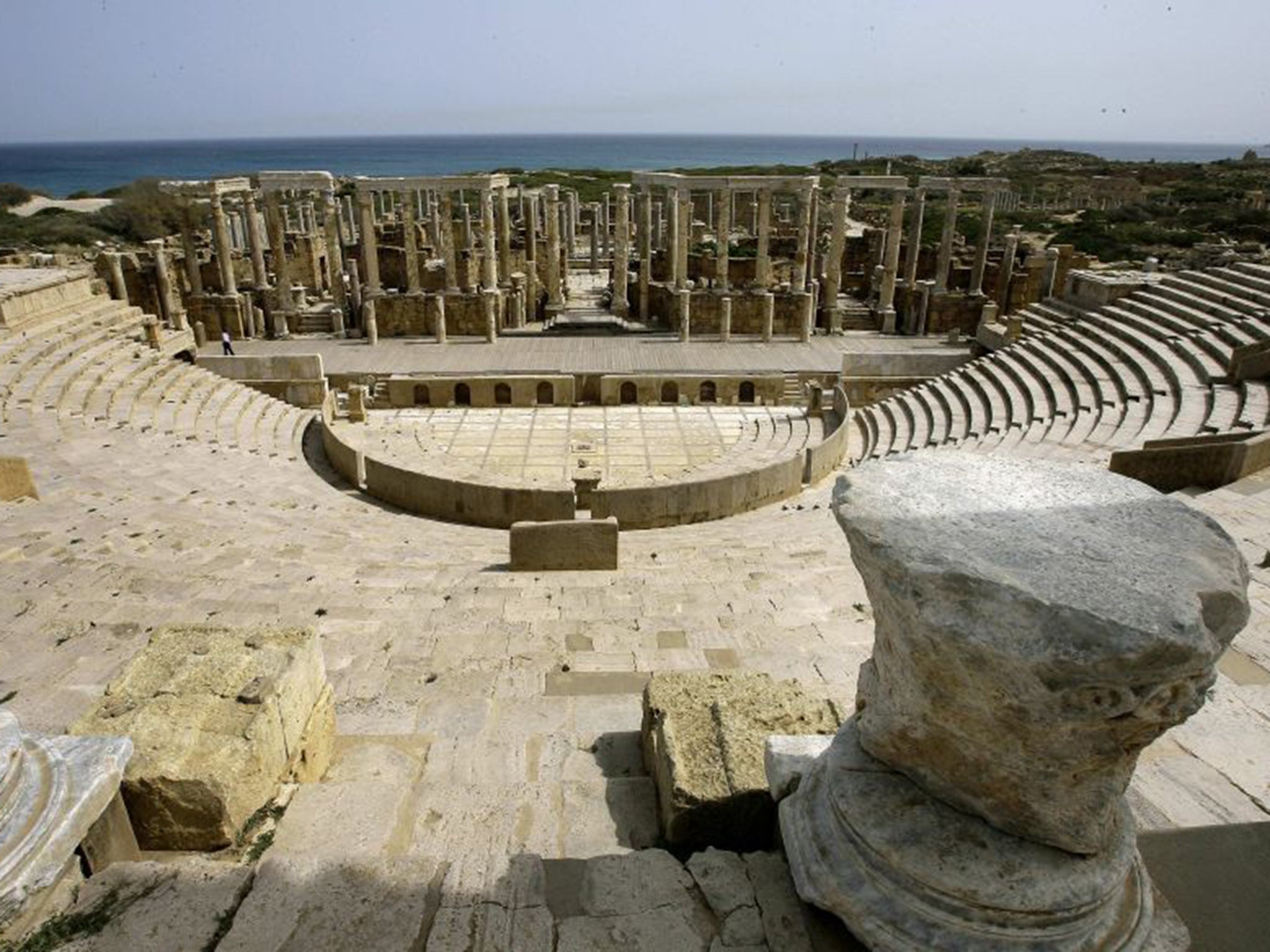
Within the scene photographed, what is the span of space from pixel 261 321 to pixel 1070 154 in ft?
470

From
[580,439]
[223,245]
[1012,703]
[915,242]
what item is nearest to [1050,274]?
[915,242]

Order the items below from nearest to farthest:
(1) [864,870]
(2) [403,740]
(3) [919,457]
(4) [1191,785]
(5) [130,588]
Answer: (1) [864,870]
(3) [919,457]
(4) [1191,785]
(2) [403,740]
(5) [130,588]

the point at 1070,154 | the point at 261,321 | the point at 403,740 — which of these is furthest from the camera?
the point at 1070,154

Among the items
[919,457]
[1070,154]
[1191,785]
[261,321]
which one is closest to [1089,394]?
[1191,785]

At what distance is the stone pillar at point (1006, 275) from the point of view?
2562cm

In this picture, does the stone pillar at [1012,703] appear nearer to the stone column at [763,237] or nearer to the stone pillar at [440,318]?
the stone pillar at [440,318]

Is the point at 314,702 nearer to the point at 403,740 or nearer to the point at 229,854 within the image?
the point at 403,740

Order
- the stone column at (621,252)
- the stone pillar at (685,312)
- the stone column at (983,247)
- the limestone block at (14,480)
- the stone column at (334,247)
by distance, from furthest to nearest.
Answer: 1. the stone column at (983,247)
2. the stone column at (621,252)
3. the stone column at (334,247)
4. the stone pillar at (685,312)
5. the limestone block at (14,480)

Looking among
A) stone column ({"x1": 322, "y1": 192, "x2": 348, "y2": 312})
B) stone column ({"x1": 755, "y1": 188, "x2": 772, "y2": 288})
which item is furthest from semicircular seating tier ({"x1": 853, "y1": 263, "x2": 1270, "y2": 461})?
stone column ({"x1": 322, "y1": 192, "x2": 348, "y2": 312})

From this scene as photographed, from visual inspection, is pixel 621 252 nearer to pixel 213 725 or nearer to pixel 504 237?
pixel 504 237

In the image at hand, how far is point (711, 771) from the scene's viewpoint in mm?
3844

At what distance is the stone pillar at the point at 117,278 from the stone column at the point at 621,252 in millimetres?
14203

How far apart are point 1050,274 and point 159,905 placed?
88.9ft

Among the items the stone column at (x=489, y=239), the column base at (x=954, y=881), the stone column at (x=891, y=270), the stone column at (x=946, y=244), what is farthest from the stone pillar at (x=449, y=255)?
the column base at (x=954, y=881)
